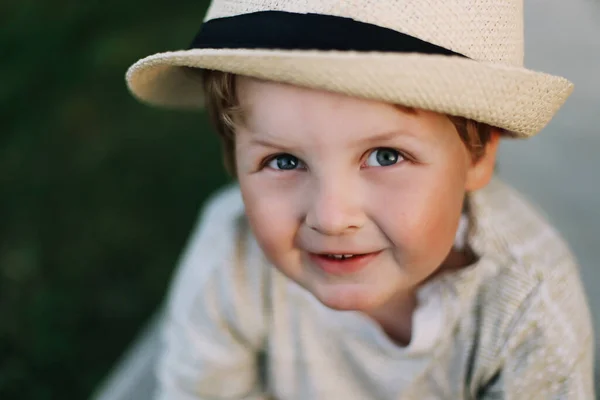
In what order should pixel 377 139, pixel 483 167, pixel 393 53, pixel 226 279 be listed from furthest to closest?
pixel 226 279 < pixel 483 167 < pixel 377 139 < pixel 393 53

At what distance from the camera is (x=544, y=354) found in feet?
4.90

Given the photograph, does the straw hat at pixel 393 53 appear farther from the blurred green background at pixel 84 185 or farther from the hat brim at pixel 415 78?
the blurred green background at pixel 84 185

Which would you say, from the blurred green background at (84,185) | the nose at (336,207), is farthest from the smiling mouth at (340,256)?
the blurred green background at (84,185)

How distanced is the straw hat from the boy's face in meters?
0.07

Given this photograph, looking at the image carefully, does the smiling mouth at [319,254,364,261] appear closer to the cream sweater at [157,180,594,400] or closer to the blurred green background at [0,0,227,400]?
the cream sweater at [157,180,594,400]

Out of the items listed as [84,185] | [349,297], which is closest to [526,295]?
[349,297]

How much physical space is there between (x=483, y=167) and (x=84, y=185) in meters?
2.12

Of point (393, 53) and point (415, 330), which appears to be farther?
point (415, 330)

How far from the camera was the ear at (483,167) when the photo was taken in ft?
4.63

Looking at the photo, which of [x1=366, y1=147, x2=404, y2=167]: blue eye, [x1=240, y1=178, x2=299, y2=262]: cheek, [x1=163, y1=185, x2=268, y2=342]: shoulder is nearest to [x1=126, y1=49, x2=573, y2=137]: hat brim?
[x1=366, y1=147, x2=404, y2=167]: blue eye

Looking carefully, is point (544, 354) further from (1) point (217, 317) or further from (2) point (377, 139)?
(1) point (217, 317)

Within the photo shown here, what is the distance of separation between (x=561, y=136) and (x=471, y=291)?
2.35ft

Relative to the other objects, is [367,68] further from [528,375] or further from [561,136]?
[561,136]

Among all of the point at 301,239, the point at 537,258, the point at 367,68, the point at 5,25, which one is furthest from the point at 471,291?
the point at 5,25
